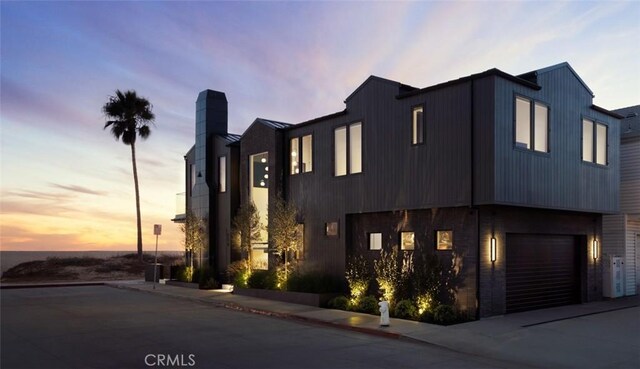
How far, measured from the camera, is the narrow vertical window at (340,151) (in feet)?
67.3

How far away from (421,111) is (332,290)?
6727 mm

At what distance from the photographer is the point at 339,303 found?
60.2 ft

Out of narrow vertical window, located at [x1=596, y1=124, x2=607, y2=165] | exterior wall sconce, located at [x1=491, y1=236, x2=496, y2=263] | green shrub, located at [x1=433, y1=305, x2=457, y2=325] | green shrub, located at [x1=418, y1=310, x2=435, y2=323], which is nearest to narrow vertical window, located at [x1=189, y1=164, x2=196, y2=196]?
green shrub, located at [x1=418, y1=310, x2=435, y2=323]

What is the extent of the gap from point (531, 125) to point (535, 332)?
6025 mm

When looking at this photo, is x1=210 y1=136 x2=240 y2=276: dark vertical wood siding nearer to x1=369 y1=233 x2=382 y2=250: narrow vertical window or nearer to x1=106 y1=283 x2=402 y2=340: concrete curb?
x1=106 y1=283 x2=402 y2=340: concrete curb

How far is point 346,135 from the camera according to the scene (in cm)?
2036

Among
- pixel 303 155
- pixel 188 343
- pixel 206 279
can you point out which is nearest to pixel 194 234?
pixel 206 279

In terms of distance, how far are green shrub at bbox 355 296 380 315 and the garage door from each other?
389cm

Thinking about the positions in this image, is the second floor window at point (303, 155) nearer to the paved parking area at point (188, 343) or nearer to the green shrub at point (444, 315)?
the paved parking area at point (188, 343)

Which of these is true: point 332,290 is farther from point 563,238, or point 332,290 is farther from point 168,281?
point 168,281

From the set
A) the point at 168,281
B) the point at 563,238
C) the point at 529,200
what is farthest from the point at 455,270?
the point at 168,281

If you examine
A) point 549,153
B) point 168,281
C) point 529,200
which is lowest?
point 168,281

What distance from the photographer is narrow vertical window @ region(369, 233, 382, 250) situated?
19000 mm

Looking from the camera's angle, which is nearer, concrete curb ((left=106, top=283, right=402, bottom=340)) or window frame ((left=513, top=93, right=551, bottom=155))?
concrete curb ((left=106, top=283, right=402, bottom=340))
